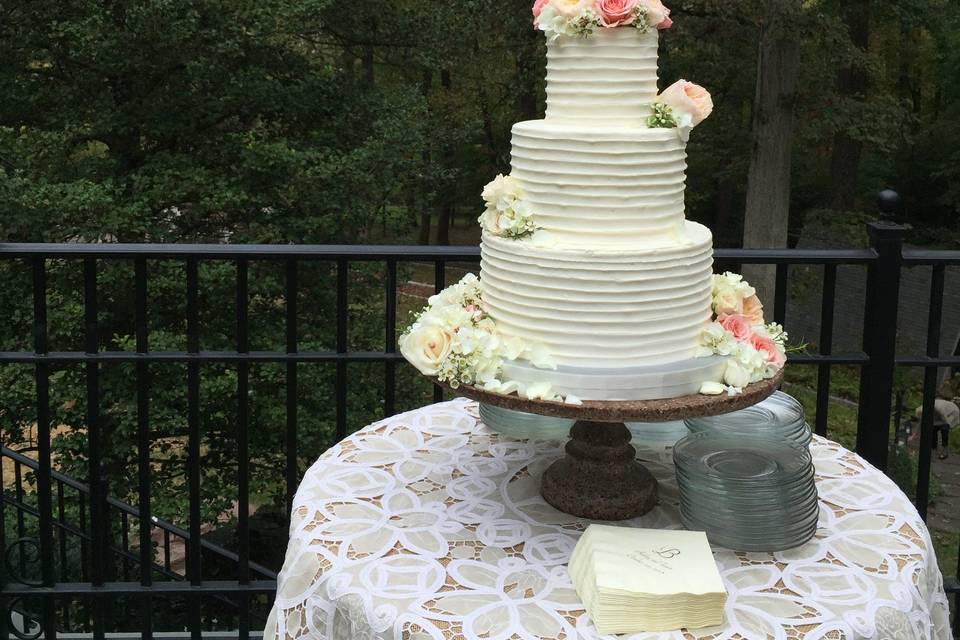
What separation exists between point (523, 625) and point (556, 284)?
64cm

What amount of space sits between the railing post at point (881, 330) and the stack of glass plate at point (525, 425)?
989 millimetres

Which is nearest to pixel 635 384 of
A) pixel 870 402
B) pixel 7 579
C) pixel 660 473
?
pixel 660 473

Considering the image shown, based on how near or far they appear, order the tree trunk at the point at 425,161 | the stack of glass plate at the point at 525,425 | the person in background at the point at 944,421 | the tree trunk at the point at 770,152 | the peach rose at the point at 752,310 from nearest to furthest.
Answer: the peach rose at the point at 752,310 < the stack of glass plate at the point at 525,425 < the tree trunk at the point at 425,161 < the tree trunk at the point at 770,152 < the person in background at the point at 944,421

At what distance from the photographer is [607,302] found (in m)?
2.06

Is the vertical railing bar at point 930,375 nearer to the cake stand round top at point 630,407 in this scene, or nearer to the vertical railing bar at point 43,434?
the cake stand round top at point 630,407

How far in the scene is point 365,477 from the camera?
8.63ft

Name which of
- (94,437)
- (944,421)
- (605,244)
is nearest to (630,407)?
(605,244)

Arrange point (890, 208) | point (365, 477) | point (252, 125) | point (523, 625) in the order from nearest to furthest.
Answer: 1. point (523, 625)
2. point (365, 477)
3. point (890, 208)
4. point (252, 125)

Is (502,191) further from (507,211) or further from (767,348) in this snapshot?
(767,348)

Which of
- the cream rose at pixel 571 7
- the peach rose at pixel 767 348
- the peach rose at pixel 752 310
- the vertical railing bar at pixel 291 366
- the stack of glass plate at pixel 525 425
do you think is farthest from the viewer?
the vertical railing bar at pixel 291 366

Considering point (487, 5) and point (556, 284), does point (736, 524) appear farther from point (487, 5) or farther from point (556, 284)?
point (487, 5)

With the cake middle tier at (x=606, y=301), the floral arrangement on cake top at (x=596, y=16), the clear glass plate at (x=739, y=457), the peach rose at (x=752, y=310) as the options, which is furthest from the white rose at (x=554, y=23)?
the clear glass plate at (x=739, y=457)

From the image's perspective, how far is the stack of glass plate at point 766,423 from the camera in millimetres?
2514

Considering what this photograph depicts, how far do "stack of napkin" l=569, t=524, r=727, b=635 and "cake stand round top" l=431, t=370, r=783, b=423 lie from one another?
0.25m
